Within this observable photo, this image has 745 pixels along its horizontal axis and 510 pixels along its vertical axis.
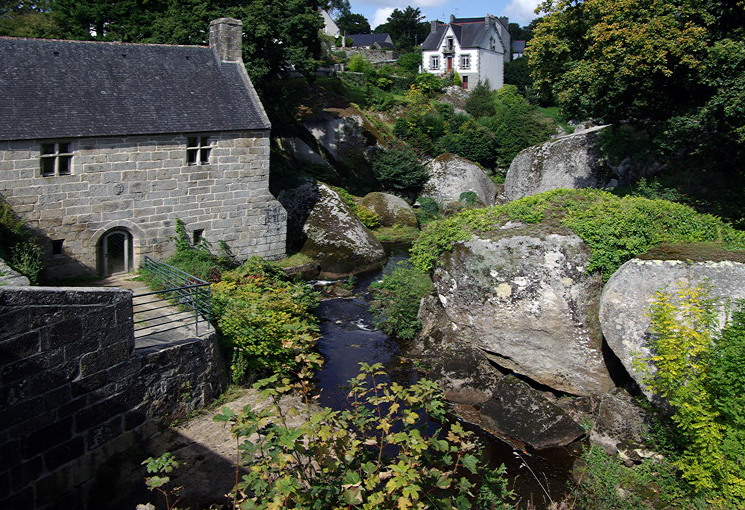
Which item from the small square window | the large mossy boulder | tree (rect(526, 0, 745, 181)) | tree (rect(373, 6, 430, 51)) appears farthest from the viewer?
tree (rect(373, 6, 430, 51))

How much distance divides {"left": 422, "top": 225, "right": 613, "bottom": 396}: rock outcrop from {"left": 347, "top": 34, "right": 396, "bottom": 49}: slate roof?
61.7 meters

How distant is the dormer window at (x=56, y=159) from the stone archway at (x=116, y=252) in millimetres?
2294

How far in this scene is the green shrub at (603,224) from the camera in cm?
1361

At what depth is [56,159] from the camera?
1822 cm

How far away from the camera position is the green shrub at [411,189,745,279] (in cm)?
1361

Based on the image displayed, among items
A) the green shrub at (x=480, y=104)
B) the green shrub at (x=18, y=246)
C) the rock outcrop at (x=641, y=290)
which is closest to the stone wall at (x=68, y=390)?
the green shrub at (x=18, y=246)

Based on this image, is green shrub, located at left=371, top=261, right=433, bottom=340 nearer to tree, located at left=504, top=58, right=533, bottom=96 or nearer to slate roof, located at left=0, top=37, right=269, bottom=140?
slate roof, located at left=0, top=37, right=269, bottom=140

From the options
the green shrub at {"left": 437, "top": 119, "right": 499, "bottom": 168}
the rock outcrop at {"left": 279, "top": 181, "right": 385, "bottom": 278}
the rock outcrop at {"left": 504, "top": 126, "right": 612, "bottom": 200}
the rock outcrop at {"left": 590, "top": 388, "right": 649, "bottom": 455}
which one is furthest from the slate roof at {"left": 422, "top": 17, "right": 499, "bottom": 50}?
the rock outcrop at {"left": 590, "top": 388, "right": 649, "bottom": 455}

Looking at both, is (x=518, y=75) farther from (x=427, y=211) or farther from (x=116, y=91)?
(x=116, y=91)

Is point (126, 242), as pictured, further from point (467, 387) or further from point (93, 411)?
point (467, 387)

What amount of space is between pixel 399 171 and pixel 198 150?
50.1ft

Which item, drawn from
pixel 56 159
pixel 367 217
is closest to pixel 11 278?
pixel 56 159

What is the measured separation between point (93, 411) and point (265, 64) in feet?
60.6

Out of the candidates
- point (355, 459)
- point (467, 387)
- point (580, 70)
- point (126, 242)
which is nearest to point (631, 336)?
point (467, 387)
